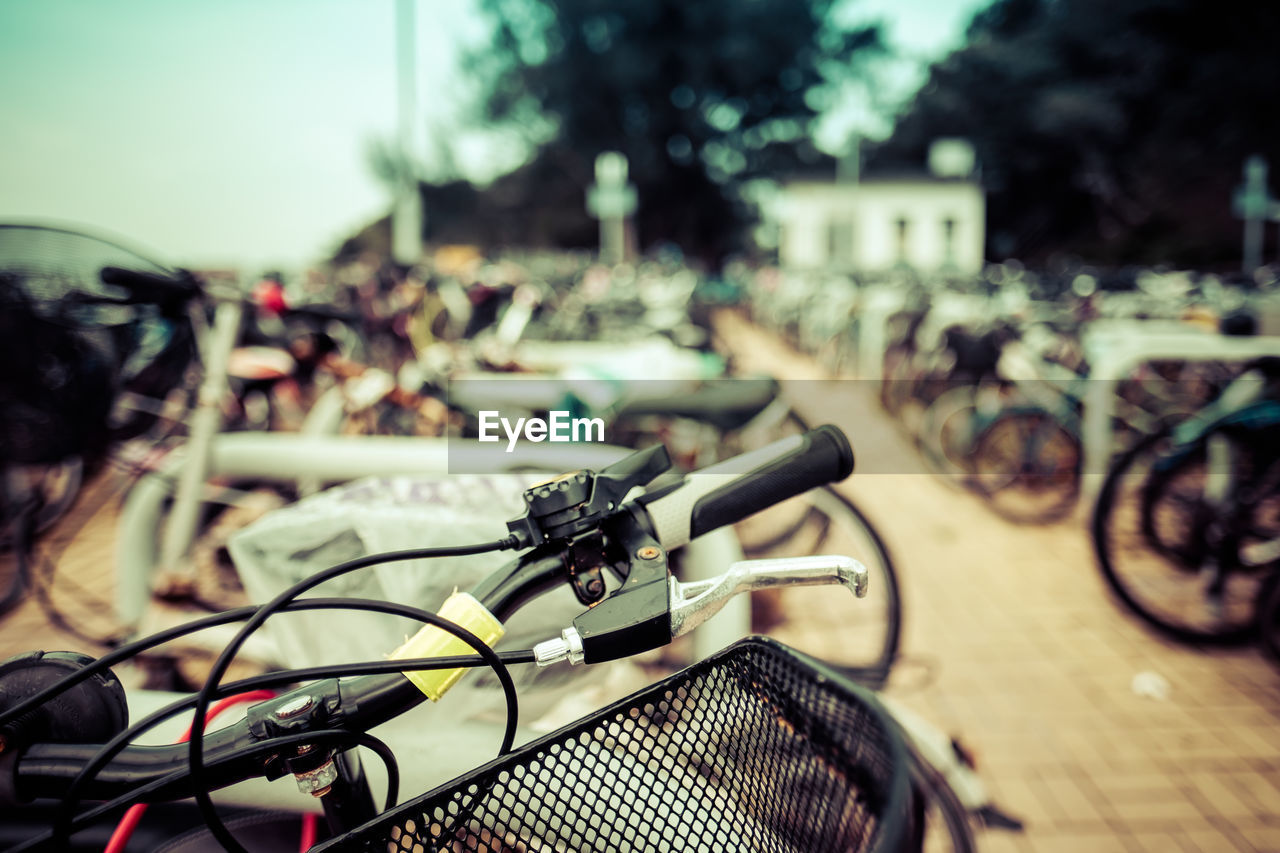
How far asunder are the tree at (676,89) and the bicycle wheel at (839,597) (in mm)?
34527

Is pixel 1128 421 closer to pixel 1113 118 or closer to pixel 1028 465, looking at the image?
pixel 1028 465

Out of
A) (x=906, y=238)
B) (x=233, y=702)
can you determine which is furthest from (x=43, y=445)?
(x=906, y=238)

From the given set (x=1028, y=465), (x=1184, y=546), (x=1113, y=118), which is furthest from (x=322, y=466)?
(x=1113, y=118)

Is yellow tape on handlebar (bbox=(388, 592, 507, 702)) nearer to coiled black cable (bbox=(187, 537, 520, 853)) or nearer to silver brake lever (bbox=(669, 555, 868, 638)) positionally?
coiled black cable (bbox=(187, 537, 520, 853))

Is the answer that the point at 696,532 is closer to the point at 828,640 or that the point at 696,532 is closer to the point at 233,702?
the point at 233,702

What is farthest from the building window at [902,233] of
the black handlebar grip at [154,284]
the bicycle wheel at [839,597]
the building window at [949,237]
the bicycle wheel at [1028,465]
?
the black handlebar grip at [154,284]

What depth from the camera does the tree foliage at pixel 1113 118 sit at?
73.7 feet

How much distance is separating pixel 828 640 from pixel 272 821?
2.40 metres

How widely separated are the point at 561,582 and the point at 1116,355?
388 cm

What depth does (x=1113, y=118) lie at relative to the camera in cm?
3102

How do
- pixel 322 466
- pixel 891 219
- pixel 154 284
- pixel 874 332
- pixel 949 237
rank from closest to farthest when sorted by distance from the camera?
1. pixel 154 284
2. pixel 322 466
3. pixel 874 332
4. pixel 891 219
5. pixel 949 237

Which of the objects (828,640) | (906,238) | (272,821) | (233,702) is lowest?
(828,640)

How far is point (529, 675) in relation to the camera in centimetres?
113

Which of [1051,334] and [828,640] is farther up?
[1051,334]
